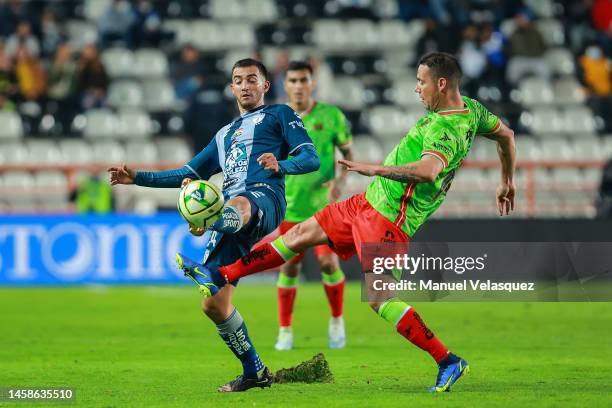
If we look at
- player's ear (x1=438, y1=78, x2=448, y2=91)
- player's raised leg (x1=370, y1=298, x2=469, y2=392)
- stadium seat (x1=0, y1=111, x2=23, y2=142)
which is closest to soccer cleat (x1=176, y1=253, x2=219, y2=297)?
player's raised leg (x1=370, y1=298, x2=469, y2=392)

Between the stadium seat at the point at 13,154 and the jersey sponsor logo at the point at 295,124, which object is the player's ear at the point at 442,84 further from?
the stadium seat at the point at 13,154

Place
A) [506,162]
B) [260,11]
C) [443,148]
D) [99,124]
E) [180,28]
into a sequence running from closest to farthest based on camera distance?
1. [443,148]
2. [506,162]
3. [99,124]
4. [180,28]
5. [260,11]

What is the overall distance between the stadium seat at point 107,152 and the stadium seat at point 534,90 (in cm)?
810

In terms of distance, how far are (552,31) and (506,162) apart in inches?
660

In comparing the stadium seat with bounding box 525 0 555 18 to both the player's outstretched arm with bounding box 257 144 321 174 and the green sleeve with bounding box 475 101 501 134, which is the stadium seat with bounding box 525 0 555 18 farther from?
the player's outstretched arm with bounding box 257 144 321 174

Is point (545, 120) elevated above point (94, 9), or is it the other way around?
point (94, 9)

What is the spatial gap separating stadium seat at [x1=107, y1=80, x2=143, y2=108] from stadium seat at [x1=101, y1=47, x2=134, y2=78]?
19.3 inches

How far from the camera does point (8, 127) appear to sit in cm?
2034

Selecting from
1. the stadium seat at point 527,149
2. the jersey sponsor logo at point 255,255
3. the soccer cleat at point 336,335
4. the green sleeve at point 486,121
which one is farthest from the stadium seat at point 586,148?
the jersey sponsor logo at point 255,255

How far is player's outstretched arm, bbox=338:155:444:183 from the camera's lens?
6.92 m

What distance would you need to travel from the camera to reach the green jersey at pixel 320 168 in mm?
10969

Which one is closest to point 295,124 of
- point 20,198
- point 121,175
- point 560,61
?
point 121,175

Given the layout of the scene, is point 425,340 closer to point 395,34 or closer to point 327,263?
point 327,263

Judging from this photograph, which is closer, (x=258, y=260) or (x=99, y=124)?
(x=258, y=260)
